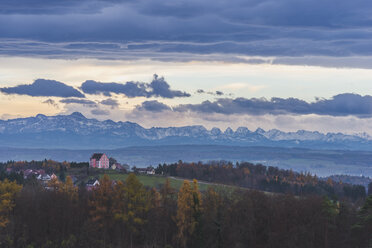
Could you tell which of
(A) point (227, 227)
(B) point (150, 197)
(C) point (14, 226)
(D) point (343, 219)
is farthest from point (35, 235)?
(D) point (343, 219)

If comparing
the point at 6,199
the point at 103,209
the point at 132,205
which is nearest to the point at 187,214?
the point at 132,205

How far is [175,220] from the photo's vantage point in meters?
101

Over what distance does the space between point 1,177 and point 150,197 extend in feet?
237

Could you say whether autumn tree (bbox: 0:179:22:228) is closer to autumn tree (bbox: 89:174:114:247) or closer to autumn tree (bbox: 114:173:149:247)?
autumn tree (bbox: 89:174:114:247)

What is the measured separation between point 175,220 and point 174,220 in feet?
1.16

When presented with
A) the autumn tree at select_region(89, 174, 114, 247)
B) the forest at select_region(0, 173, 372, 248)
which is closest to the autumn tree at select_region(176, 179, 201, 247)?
the forest at select_region(0, 173, 372, 248)

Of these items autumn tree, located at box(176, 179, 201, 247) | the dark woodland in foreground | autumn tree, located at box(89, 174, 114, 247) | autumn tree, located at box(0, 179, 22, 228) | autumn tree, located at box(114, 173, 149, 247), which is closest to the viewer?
the dark woodland in foreground

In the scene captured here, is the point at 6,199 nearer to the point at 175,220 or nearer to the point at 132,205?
the point at 132,205

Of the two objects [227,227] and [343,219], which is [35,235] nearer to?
[227,227]

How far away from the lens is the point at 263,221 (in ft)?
323

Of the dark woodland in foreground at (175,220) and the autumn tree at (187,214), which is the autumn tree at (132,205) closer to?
the dark woodland in foreground at (175,220)

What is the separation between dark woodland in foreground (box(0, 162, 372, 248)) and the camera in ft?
312

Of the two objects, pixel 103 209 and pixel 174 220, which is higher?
pixel 103 209

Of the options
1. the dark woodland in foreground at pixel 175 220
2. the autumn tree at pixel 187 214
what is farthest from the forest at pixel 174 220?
the autumn tree at pixel 187 214
